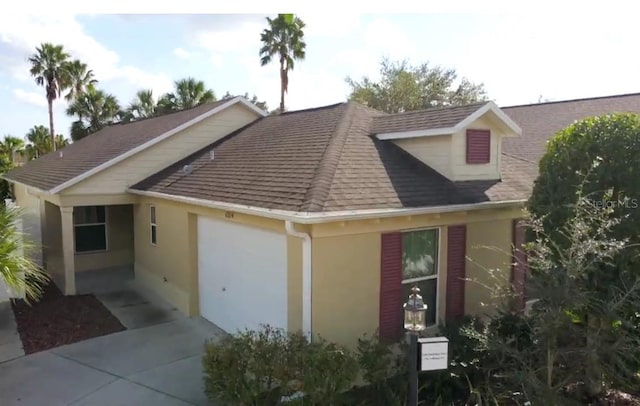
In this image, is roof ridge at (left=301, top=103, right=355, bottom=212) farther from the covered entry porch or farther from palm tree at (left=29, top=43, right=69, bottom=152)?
palm tree at (left=29, top=43, right=69, bottom=152)

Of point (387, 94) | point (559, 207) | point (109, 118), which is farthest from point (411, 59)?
point (559, 207)

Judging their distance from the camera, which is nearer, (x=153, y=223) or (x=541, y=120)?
(x=153, y=223)

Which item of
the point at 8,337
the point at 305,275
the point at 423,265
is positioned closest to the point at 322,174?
the point at 305,275

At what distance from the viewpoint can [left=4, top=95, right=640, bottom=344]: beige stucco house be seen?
287 inches

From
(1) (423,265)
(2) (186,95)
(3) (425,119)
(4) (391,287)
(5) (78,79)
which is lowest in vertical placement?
(4) (391,287)

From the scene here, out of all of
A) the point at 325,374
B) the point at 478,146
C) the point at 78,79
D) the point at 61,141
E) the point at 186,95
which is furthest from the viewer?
the point at 61,141

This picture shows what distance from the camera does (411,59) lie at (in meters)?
35.8

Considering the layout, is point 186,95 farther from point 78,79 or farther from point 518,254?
point 518,254

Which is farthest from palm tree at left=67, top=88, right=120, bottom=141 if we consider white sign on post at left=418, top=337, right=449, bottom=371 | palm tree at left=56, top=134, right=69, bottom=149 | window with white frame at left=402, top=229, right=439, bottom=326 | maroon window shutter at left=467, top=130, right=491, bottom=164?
white sign on post at left=418, top=337, right=449, bottom=371

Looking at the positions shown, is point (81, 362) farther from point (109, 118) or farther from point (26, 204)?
point (109, 118)

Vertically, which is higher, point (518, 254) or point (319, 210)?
point (319, 210)

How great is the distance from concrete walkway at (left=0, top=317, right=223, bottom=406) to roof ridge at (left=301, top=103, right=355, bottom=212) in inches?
136

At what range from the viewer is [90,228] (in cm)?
1557

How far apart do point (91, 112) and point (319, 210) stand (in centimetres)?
3179
